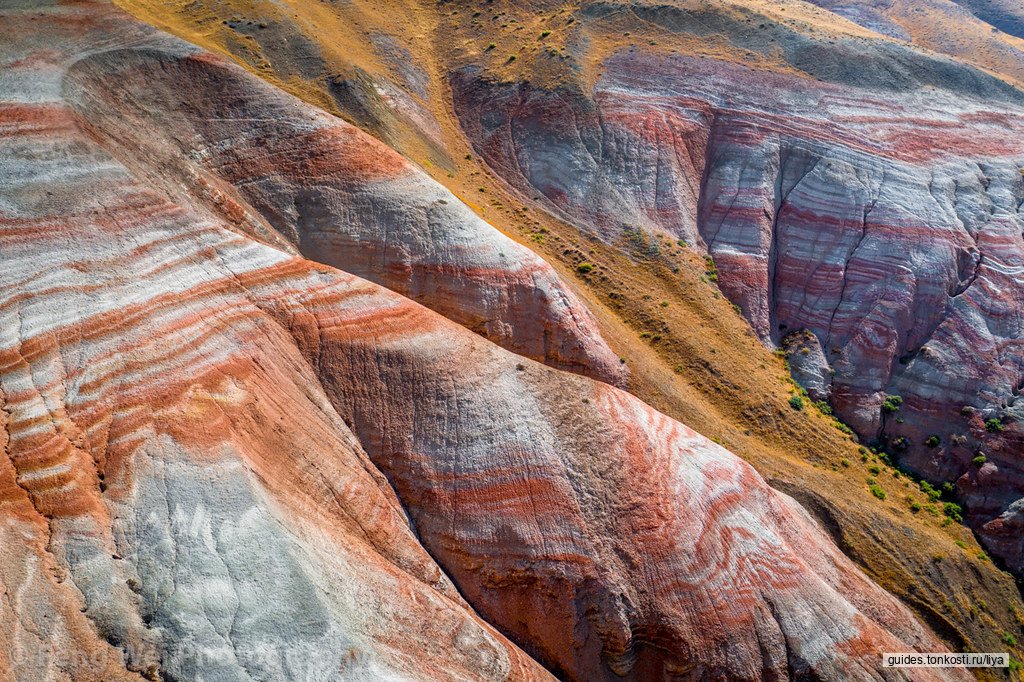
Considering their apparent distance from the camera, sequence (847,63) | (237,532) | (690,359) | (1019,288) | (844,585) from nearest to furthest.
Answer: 1. (237,532)
2. (844,585)
3. (690,359)
4. (1019,288)
5. (847,63)

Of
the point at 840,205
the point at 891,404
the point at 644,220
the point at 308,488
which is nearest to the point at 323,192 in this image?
the point at 308,488

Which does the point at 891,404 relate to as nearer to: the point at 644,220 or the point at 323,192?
the point at 644,220

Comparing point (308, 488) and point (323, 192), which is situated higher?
point (323, 192)

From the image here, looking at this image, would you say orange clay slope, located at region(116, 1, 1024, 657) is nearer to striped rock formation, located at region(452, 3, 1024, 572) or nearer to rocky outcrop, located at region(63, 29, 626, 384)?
striped rock formation, located at region(452, 3, 1024, 572)

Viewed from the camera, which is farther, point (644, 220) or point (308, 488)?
point (644, 220)

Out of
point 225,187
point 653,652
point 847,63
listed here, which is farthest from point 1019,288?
point 225,187

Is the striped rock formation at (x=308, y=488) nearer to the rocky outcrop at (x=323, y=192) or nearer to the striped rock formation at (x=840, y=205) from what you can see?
the rocky outcrop at (x=323, y=192)

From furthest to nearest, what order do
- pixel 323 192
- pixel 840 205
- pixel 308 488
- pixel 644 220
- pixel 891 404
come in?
pixel 840 205, pixel 644 220, pixel 891 404, pixel 323 192, pixel 308 488

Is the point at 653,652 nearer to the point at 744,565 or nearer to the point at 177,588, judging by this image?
the point at 744,565
